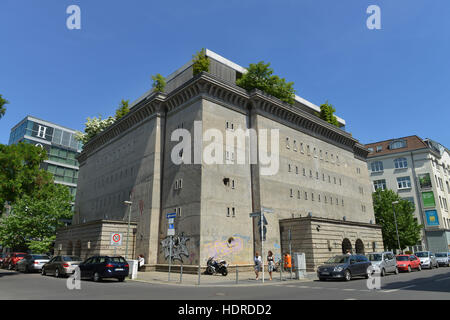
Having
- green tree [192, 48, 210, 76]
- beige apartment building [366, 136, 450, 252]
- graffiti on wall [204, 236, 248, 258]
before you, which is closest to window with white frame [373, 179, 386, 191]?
beige apartment building [366, 136, 450, 252]

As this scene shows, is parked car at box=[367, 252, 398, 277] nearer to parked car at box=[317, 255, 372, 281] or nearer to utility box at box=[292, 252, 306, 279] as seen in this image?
parked car at box=[317, 255, 372, 281]

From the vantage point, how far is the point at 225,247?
29531 mm

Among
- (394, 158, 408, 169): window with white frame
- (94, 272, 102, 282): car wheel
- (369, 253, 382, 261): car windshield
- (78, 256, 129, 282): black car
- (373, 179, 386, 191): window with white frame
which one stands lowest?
(94, 272, 102, 282): car wheel

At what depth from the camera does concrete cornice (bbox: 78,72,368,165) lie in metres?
32.8

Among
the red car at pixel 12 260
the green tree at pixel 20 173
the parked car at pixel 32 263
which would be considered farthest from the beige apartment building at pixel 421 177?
the red car at pixel 12 260

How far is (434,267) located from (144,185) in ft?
113

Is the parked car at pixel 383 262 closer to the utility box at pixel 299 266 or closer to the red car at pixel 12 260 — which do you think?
the utility box at pixel 299 266

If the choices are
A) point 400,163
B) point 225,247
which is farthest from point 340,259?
point 400,163

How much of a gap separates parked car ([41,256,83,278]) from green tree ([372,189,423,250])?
5008 centimetres

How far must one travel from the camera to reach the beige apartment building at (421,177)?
199ft

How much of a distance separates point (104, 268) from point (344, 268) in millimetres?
15344

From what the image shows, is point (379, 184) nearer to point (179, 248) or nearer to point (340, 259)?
point (340, 259)
